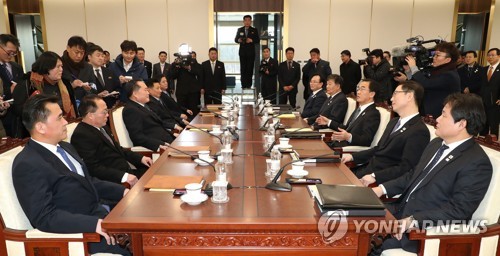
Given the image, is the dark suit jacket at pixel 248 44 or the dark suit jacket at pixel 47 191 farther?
the dark suit jacket at pixel 248 44

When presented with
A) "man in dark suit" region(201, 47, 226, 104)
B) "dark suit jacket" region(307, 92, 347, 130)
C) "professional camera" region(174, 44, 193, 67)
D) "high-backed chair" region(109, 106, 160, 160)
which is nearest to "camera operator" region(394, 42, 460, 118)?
"dark suit jacket" region(307, 92, 347, 130)

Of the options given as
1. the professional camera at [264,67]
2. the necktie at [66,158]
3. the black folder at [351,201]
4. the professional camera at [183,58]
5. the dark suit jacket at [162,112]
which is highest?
the professional camera at [183,58]

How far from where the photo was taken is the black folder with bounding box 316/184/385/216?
1527 mm

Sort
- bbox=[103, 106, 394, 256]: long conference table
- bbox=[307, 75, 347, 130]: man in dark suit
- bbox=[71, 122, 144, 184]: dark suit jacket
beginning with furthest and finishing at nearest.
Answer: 1. bbox=[307, 75, 347, 130]: man in dark suit
2. bbox=[71, 122, 144, 184]: dark suit jacket
3. bbox=[103, 106, 394, 256]: long conference table

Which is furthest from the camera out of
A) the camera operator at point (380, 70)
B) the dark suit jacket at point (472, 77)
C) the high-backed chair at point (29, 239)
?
the camera operator at point (380, 70)

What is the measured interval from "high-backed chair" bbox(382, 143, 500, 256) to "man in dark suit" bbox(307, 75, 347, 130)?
2.46 meters

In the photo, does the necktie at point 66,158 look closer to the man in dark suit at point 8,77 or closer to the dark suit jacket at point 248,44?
the man in dark suit at point 8,77

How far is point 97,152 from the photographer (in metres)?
2.55

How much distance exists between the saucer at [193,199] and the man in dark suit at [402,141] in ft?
4.19

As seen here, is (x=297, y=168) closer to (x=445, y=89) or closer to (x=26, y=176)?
(x=26, y=176)

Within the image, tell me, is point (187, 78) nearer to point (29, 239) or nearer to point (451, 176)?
point (29, 239)

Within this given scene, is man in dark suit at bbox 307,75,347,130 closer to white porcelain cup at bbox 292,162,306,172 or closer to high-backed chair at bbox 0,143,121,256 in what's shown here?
white porcelain cup at bbox 292,162,306,172

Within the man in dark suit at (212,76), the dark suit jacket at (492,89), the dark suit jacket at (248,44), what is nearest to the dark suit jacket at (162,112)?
the man in dark suit at (212,76)

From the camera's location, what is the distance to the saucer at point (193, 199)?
1632mm
